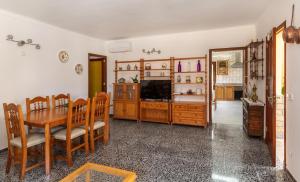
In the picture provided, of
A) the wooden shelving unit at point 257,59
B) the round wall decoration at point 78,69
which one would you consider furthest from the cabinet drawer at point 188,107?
the round wall decoration at point 78,69

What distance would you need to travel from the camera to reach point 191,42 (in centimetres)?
536

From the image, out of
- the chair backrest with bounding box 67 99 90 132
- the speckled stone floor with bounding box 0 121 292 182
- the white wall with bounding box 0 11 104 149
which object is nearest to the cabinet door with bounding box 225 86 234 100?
the speckled stone floor with bounding box 0 121 292 182

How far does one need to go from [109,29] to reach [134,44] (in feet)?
4.02

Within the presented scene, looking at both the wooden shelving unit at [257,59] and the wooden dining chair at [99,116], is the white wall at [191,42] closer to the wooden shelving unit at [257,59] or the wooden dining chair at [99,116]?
the wooden shelving unit at [257,59]

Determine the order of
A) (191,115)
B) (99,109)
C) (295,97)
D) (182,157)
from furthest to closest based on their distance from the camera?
1. (191,115)
2. (99,109)
3. (182,157)
4. (295,97)

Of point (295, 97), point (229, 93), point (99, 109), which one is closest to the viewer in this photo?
point (295, 97)

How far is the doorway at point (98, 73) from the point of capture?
21.1ft

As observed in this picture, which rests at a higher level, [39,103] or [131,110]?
[39,103]

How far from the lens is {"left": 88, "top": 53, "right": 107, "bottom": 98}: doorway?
21.1ft

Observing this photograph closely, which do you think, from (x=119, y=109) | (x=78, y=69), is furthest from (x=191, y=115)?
(x=78, y=69)

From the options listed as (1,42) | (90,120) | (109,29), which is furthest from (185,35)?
(1,42)

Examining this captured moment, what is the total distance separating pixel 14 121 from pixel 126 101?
339cm

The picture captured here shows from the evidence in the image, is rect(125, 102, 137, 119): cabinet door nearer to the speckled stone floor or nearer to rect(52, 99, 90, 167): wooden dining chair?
the speckled stone floor

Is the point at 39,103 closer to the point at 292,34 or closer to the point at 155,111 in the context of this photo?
the point at 155,111
